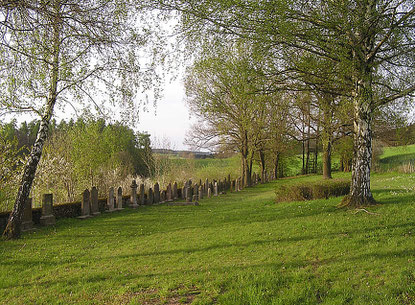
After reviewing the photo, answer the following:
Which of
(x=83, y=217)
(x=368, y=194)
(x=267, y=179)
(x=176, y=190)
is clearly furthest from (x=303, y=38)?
(x=267, y=179)

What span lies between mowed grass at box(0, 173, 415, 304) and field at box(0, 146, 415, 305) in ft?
0.06

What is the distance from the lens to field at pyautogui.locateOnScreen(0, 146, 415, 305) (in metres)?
4.47

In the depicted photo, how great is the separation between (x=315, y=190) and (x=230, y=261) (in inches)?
310

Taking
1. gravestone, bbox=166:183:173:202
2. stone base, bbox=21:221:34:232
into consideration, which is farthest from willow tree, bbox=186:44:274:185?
stone base, bbox=21:221:34:232

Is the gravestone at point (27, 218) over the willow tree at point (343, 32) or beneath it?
beneath

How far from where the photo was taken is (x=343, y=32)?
336 inches

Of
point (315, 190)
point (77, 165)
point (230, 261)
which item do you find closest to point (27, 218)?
point (230, 261)

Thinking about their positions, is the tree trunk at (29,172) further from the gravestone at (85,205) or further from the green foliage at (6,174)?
the gravestone at (85,205)

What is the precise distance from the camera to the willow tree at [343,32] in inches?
319

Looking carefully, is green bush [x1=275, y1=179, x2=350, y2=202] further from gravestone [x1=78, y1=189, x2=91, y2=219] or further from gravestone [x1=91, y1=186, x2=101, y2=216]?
gravestone [x1=78, y1=189, x2=91, y2=219]

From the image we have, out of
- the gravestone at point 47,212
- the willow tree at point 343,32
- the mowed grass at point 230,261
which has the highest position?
the willow tree at point 343,32

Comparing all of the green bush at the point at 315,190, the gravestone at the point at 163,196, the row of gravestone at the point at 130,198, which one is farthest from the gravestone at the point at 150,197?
the green bush at the point at 315,190

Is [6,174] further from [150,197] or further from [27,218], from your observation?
[150,197]

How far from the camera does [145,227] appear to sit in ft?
33.3
